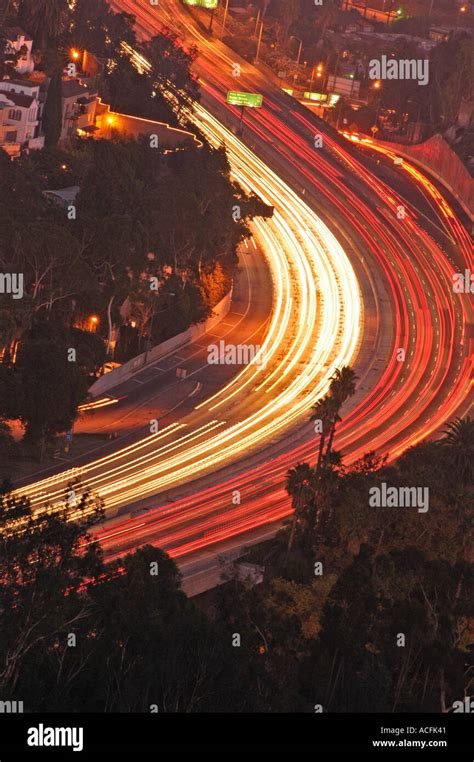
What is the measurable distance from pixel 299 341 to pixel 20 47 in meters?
35.2

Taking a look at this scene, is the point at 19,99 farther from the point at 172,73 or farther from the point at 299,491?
the point at 299,491

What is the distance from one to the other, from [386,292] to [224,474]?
1578 inches

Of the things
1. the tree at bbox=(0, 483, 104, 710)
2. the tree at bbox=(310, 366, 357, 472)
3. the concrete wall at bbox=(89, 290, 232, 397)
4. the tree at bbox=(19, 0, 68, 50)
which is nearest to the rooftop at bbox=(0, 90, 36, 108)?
the tree at bbox=(19, 0, 68, 50)

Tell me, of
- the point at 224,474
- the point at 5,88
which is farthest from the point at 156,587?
the point at 5,88

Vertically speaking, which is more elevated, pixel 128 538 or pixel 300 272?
pixel 300 272

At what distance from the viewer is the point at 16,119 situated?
10400cm

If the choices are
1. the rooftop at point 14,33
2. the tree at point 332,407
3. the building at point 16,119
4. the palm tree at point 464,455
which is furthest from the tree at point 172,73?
the tree at point 332,407

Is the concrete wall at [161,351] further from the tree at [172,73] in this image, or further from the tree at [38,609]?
the tree at [38,609]

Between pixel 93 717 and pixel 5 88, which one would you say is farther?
pixel 5 88

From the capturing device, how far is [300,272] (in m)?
113

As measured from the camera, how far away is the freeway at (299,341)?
236ft

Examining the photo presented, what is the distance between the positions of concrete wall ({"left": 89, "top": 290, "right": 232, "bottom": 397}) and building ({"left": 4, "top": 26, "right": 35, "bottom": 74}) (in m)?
26.4

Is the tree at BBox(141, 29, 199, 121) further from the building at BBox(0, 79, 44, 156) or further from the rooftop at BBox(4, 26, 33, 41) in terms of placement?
the building at BBox(0, 79, 44, 156)

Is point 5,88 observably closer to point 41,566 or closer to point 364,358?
point 364,358
